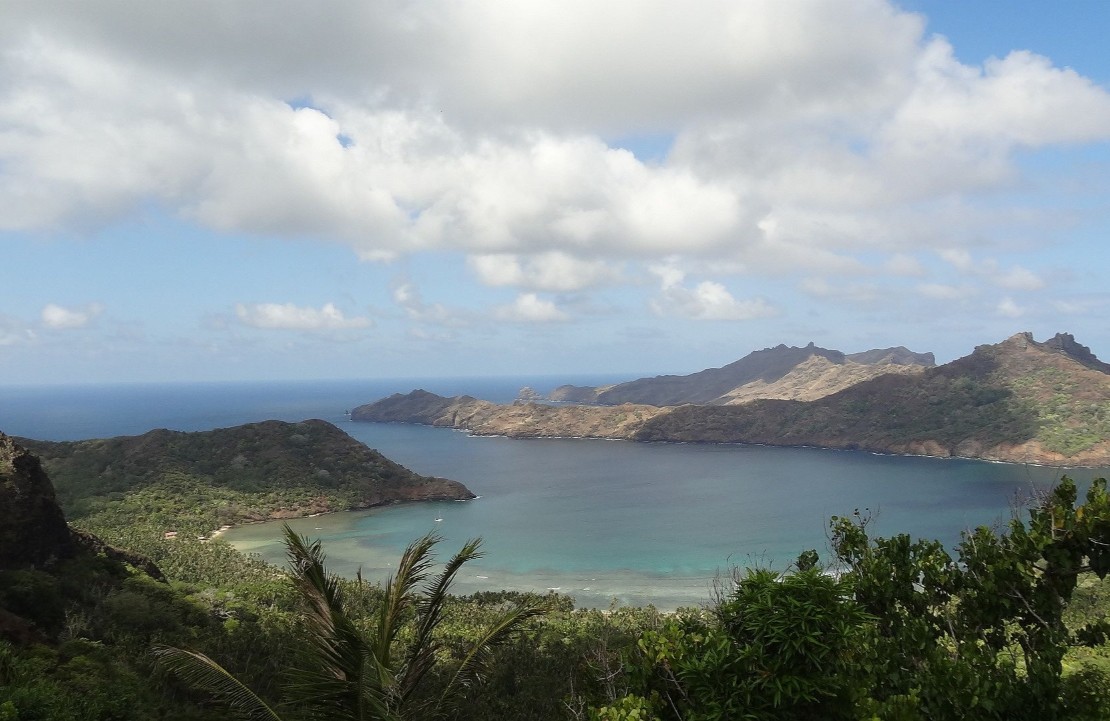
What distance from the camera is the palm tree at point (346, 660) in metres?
5.70

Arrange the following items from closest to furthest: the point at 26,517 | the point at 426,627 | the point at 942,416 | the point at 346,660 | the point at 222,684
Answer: the point at 346,660 < the point at 222,684 < the point at 426,627 < the point at 26,517 < the point at 942,416

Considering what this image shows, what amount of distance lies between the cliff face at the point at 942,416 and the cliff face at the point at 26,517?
104994mm

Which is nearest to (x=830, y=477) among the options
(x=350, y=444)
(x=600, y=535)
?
(x=600, y=535)

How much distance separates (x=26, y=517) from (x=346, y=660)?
96.9 ft

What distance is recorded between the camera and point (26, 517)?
27125 mm

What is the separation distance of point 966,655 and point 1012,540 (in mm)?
1482

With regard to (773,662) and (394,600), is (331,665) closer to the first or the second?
(394,600)

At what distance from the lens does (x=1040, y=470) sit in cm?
A: 8538

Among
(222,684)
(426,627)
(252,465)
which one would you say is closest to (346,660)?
(426,627)

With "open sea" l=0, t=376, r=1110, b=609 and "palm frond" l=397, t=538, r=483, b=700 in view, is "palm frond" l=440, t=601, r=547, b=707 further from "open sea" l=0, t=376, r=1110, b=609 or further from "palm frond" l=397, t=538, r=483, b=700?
"open sea" l=0, t=376, r=1110, b=609

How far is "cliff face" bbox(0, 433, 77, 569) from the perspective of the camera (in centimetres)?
2619

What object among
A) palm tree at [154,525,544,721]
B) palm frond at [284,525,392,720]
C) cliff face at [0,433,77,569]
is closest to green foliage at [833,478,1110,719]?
palm tree at [154,525,544,721]

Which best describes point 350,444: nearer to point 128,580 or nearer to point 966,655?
point 128,580

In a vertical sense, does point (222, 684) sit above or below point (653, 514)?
above
